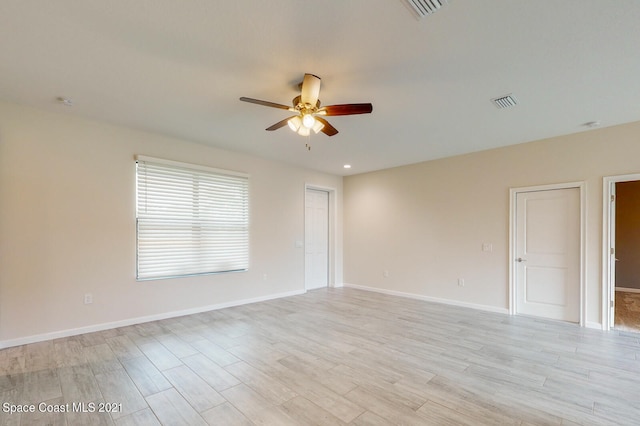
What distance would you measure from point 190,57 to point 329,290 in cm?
539

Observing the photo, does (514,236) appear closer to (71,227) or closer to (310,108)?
(310,108)

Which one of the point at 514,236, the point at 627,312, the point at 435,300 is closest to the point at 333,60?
the point at 514,236

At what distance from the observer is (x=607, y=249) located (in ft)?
12.7

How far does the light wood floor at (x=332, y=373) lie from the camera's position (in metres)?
2.09

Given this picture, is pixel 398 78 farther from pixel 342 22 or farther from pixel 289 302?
pixel 289 302

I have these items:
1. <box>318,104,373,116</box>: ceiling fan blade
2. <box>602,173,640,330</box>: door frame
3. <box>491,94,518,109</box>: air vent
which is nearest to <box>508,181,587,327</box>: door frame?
<box>602,173,640,330</box>: door frame

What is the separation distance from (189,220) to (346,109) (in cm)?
324

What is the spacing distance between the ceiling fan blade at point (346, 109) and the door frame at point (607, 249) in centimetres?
379

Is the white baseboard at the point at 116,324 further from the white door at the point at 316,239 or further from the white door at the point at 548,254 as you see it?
the white door at the point at 548,254

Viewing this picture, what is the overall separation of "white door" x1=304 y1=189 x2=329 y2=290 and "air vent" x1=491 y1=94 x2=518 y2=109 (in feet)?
14.0

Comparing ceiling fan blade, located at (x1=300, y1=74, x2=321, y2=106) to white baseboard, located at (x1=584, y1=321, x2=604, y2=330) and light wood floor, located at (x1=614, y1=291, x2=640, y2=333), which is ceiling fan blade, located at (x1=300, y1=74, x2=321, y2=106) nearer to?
white baseboard, located at (x1=584, y1=321, x2=604, y2=330)

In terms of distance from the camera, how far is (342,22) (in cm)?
197

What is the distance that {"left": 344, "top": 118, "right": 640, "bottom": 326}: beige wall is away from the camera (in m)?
3.99

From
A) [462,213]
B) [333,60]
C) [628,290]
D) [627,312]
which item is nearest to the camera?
[333,60]
